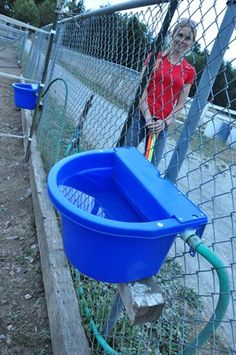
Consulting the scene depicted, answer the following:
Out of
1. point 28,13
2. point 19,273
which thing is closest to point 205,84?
point 19,273

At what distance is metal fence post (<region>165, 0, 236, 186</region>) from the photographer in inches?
47.8

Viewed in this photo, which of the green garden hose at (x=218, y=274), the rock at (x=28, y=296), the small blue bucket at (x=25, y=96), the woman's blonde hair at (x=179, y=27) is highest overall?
the woman's blonde hair at (x=179, y=27)

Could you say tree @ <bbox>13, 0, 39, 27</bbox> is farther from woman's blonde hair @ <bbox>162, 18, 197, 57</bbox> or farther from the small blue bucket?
woman's blonde hair @ <bbox>162, 18, 197, 57</bbox>

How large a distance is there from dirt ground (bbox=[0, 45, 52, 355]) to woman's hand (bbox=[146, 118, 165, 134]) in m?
1.27

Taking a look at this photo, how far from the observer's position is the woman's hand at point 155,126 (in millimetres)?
1867

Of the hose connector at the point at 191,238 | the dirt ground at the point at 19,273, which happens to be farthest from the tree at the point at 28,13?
the hose connector at the point at 191,238

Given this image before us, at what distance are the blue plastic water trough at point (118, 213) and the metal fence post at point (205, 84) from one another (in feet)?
0.53

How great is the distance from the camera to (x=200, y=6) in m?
1.39

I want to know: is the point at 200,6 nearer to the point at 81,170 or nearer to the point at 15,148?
the point at 81,170

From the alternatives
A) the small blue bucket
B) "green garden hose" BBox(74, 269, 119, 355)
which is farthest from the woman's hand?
the small blue bucket

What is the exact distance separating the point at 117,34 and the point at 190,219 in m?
1.85

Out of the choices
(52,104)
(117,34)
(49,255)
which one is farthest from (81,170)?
(52,104)

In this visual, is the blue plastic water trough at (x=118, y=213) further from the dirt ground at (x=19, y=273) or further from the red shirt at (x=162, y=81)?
the dirt ground at (x=19, y=273)

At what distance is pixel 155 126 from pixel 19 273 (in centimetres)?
142
